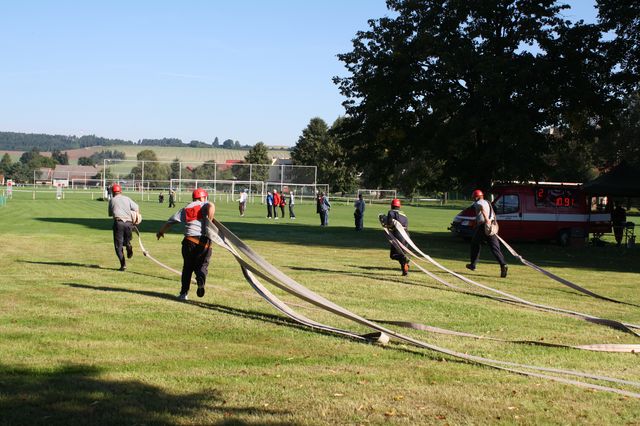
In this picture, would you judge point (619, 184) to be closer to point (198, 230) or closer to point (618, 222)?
point (618, 222)

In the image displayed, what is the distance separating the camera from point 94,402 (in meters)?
6.25

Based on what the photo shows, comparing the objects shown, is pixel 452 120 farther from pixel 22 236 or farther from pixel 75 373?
pixel 75 373

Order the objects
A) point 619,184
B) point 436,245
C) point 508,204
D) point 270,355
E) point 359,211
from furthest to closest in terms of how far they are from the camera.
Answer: point 359,211 → point 508,204 → point 619,184 → point 436,245 → point 270,355

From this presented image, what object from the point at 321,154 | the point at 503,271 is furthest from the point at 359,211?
the point at 321,154

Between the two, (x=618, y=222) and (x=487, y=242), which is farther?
(x=618, y=222)

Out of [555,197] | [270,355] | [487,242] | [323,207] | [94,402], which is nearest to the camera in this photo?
[94,402]

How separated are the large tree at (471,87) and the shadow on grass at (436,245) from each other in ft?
10.1

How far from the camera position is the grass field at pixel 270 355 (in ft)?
20.2

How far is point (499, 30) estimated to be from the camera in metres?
31.0

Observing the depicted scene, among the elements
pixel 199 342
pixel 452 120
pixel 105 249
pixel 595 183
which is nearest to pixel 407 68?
pixel 452 120

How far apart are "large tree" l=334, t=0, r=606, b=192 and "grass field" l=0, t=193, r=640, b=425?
12794mm

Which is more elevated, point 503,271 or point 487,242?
point 487,242

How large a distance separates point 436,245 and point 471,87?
6915 mm

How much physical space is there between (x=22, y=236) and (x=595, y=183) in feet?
66.1
